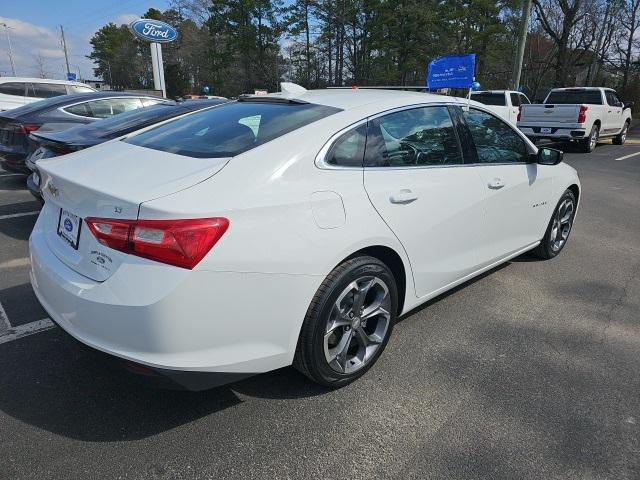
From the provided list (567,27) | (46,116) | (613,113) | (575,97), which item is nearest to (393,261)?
(46,116)

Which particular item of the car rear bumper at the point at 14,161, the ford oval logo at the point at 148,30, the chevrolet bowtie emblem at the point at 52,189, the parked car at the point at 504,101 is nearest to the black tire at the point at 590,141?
the parked car at the point at 504,101

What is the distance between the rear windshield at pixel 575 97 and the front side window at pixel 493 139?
1325 cm

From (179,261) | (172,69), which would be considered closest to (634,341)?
(179,261)

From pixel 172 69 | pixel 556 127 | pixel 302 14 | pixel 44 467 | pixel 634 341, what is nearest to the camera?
pixel 44 467

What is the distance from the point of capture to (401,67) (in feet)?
121

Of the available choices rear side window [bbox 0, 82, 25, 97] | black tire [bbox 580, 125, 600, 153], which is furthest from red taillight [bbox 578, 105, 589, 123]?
rear side window [bbox 0, 82, 25, 97]

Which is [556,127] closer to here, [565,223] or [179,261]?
[565,223]

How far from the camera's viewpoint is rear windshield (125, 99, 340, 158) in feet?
8.06

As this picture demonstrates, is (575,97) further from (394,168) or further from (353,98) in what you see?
(394,168)

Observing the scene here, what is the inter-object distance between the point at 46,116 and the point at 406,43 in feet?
111

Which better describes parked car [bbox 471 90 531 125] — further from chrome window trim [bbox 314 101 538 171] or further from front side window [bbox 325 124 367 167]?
front side window [bbox 325 124 367 167]

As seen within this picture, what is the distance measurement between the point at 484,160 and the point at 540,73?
38.2m

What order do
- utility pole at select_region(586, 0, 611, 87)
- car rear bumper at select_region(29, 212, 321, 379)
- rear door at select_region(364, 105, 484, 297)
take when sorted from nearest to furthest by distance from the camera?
1. car rear bumper at select_region(29, 212, 321, 379)
2. rear door at select_region(364, 105, 484, 297)
3. utility pole at select_region(586, 0, 611, 87)

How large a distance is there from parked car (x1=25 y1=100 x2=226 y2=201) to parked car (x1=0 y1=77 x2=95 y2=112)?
8359 mm
